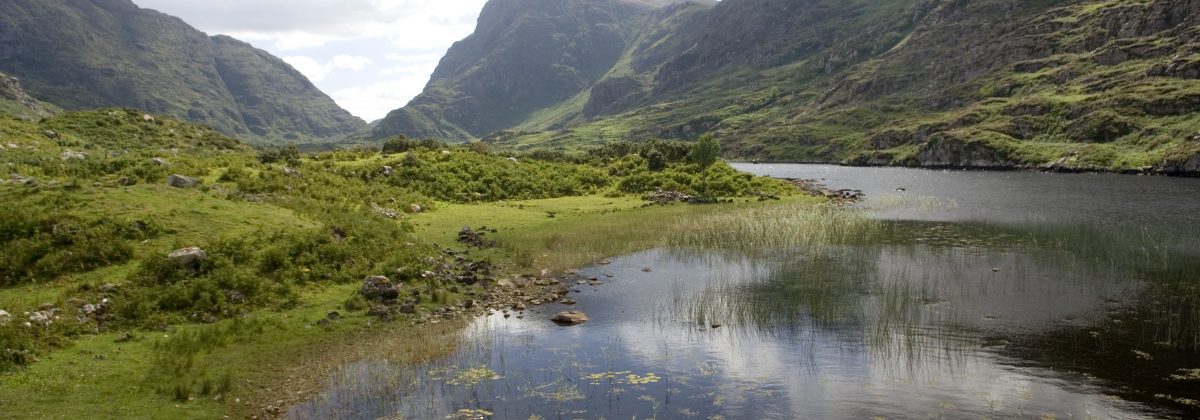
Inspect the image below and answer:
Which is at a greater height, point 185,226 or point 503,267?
point 185,226

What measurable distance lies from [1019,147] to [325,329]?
7633 inches

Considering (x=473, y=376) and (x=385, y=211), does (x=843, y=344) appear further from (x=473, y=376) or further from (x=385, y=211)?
(x=385, y=211)

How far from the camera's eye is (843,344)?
25.3 m

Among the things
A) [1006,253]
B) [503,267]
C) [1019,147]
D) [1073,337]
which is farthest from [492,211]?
[1019,147]

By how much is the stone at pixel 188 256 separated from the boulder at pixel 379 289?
6.88 metres

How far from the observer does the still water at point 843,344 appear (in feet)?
63.5

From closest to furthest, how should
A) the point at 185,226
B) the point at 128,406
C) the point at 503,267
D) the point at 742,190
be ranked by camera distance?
the point at 128,406, the point at 185,226, the point at 503,267, the point at 742,190

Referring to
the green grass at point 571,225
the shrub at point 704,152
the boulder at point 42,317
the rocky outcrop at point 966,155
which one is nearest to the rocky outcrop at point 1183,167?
the rocky outcrop at point 966,155

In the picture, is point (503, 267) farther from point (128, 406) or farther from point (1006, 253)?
point (1006, 253)

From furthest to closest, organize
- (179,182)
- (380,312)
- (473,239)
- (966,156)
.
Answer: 1. (966,156)
2. (473,239)
3. (179,182)
4. (380,312)

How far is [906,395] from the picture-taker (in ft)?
65.3

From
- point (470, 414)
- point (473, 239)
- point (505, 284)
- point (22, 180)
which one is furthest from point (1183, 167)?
point (22, 180)

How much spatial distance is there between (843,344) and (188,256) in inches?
1080

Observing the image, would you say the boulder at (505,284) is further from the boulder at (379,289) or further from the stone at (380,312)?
the stone at (380,312)
